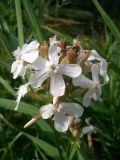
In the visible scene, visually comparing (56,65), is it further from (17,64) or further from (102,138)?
(102,138)

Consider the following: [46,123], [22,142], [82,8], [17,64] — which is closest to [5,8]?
[22,142]

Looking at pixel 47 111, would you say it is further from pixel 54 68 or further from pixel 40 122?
pixel 40 122

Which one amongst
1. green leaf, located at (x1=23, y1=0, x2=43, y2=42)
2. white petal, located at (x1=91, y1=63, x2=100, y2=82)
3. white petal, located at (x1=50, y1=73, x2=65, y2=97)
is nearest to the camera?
white petal, located at (x1=50, y1=73, x2=65, y2=97)

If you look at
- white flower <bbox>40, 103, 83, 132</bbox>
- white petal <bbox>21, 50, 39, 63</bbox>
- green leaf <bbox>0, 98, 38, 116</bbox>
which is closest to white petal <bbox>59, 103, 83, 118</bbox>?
white flower <bbox>40, 103, 83, 132</bbox>

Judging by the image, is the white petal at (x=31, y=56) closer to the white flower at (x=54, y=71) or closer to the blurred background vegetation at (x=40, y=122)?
the white flower at (x=54, y=71)

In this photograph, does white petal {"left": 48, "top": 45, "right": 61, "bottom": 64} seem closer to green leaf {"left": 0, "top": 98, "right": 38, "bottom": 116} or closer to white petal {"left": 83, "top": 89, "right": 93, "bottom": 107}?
white petal {"left": 83, "top": 89, "right": 93, "bottom": 107}

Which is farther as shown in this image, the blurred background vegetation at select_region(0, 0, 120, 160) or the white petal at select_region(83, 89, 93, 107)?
the blurred background vegetation at select_region(0, 0, 120, 160)

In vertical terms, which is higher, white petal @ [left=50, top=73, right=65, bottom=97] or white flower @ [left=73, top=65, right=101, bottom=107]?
white petal @ [left=50, top=73, right=65, bottom=97]

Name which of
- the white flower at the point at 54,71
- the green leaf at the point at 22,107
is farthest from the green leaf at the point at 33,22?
the white flower at the point at 54,71
